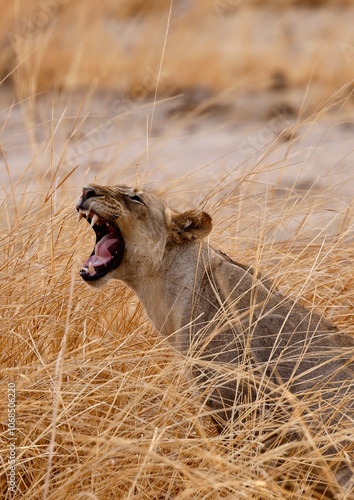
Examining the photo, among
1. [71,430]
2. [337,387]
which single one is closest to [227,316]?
[337,387]

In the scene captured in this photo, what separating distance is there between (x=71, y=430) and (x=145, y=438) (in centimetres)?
26

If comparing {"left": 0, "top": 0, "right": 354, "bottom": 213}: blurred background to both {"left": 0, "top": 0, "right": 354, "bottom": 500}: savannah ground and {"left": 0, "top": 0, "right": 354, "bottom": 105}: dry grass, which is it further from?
{"left": 0, "top": 0, "right": 354, "bottom": 500}: savannah ground

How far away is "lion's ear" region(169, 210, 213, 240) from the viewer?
4367mm

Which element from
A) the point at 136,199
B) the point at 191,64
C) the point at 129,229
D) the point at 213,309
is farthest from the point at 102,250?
the point at 191,64

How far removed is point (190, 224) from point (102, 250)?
37 centimetres

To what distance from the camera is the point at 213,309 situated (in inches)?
173

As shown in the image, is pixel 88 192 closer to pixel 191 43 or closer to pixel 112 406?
pixel 112 406

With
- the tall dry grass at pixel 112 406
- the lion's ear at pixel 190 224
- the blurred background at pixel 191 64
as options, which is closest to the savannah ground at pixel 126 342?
the tall dry grass at pixel 112 406

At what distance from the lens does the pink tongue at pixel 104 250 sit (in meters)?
4.28

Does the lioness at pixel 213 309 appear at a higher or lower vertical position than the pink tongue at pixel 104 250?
lower

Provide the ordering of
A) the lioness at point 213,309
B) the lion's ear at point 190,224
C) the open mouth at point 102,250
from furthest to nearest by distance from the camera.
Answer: the lion's ear at point 190,224
the open mouth at point 102,250
the lioness at point 213,309

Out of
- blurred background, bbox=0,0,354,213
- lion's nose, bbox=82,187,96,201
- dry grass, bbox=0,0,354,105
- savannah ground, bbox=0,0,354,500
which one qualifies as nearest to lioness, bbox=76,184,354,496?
lion's nose, bbox=82,187,96,201

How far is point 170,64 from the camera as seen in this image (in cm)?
1365

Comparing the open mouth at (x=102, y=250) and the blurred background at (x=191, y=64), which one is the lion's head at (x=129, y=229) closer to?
the open mouth at (x=102, y=250)
